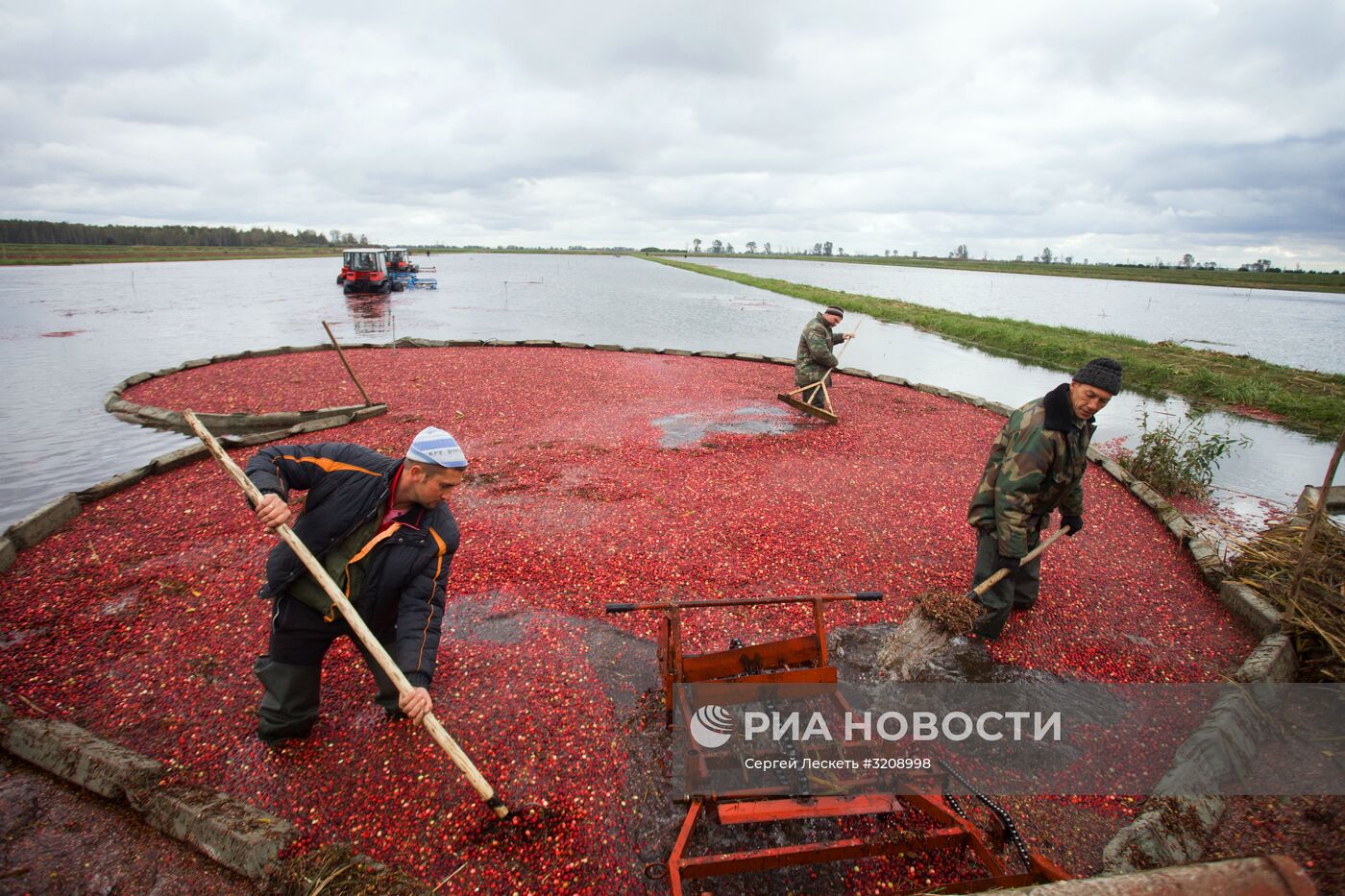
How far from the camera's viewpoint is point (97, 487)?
24.2ft

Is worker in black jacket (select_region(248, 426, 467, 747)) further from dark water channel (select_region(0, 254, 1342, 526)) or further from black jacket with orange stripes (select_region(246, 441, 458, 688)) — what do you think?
dark water channel (select_region(0, 254, 1342, 526))

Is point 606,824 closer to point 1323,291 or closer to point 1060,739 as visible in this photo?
point 1060,739

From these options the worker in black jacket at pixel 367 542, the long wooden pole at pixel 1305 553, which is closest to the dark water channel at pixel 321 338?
the long wooden pole at pixel 1305 553

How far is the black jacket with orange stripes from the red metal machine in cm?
108

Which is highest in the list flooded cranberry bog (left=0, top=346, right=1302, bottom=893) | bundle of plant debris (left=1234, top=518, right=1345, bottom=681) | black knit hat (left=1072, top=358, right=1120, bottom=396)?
black knit hat (left=1072, top=358, right=1120, bottom=396)

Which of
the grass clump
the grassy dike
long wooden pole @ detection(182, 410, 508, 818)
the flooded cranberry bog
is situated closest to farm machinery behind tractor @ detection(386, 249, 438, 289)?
the grassy dike

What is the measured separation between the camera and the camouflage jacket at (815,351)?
11719 mm

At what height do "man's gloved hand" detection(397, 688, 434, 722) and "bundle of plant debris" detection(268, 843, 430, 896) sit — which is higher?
"man's gloved hand" detection(397, 688, 434, 722)

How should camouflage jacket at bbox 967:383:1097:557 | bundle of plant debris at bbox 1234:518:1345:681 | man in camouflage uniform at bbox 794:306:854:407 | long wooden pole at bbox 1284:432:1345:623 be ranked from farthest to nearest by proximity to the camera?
man in camouflage uniform at bbox 794:306:854:407 < bundle of plant debris at bbox 1234:518:1345:681 < camouflage jacket at bbox 967:383:1097:557 < long wooden pole at bbox 1284:432:1345:623

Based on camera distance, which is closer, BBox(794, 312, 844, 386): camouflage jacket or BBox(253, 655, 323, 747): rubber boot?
BBox(253, 655, 323, 747): rubber boot

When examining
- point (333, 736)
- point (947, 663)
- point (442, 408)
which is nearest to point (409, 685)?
point (333, 736)

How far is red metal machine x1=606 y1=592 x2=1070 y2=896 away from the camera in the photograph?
2.84 meters

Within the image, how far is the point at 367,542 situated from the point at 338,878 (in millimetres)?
1673

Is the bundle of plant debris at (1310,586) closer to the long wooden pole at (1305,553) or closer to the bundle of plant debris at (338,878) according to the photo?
the long wooden pole at (1305,553)
